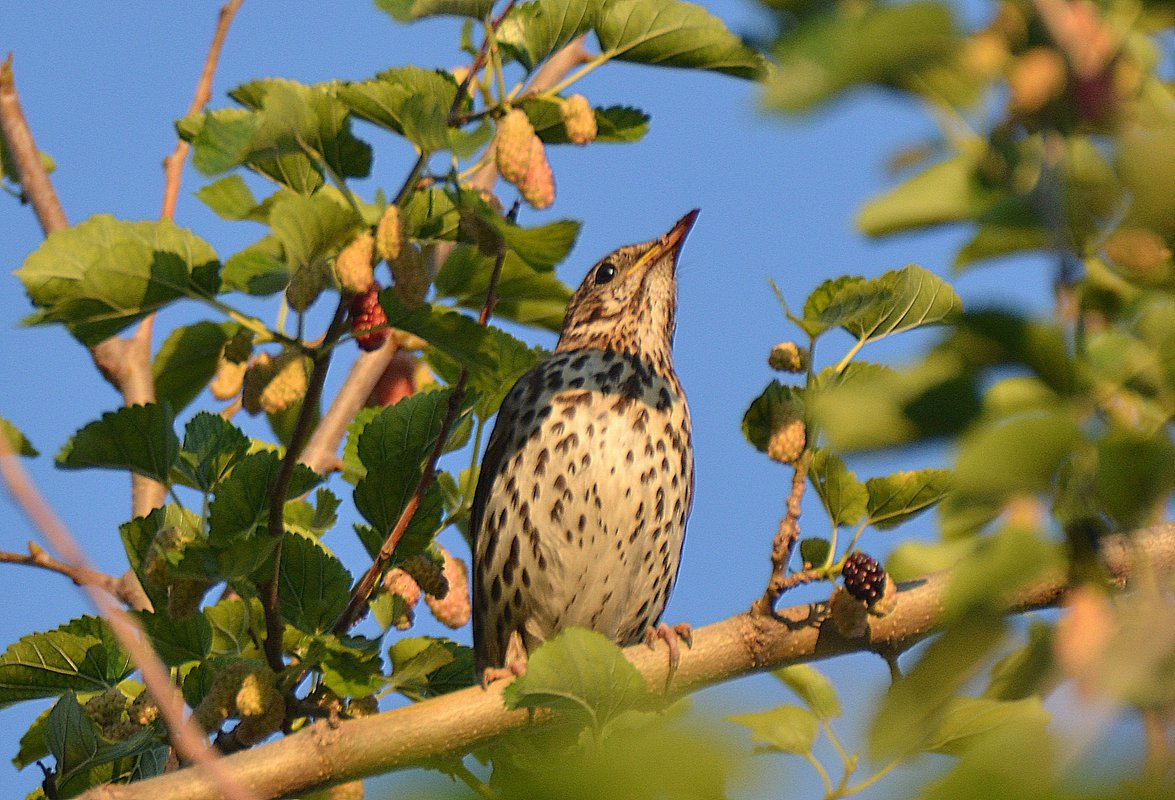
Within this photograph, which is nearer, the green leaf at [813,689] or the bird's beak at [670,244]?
the green leaf at [813,689]

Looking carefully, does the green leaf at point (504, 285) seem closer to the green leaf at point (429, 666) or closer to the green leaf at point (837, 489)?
the green leaf at point (837, 489)

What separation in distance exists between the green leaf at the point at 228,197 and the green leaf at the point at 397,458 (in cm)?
81

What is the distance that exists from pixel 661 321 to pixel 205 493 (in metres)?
3.07

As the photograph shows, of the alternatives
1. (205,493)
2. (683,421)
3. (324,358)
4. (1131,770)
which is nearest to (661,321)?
(683,421)

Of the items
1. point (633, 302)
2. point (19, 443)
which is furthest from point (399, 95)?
point (633, 302)

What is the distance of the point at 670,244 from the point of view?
6.60m

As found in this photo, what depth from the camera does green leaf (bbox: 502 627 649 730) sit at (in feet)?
9.16

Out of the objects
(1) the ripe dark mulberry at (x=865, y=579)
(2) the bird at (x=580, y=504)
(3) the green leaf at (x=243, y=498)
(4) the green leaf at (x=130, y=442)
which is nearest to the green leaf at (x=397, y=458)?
(3) the green leaf at (x=243, y=498)

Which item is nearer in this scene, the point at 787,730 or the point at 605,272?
the point at 787,730

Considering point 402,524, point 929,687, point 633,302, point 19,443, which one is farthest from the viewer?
point 633,302

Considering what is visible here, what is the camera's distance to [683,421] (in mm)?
5781

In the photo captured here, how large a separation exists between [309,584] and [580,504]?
→ 183 cm

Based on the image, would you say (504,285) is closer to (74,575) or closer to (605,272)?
(74,575)

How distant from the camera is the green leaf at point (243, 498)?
3.37 meters
